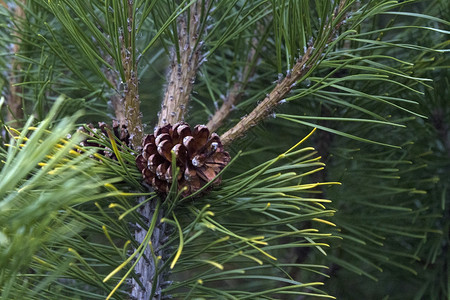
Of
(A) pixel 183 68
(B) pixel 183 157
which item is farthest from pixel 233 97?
(B) pixel 183 157

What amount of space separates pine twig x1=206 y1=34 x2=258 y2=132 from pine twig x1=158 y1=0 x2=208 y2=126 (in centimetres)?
10

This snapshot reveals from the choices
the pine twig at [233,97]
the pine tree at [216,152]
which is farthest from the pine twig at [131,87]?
the pine twig at [233,97]

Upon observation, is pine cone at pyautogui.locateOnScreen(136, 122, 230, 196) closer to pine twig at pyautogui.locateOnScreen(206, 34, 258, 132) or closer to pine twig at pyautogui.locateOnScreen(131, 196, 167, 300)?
pine twig at pyautogui.locateOnScreen(131, 196, 167, 300)

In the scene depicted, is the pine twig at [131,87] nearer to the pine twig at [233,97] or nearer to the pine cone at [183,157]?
the pine cone at [183,157]

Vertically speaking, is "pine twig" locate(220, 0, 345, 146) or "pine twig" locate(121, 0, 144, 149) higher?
"pine twig" locate(121, 0, 144, 149)

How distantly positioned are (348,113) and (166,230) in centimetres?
38

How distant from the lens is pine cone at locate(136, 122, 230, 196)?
535mm

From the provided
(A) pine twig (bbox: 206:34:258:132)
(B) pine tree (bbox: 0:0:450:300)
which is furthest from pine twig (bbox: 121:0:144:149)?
(A) pine twig (bbox: 206:34:258:132)

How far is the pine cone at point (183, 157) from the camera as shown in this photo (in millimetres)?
535

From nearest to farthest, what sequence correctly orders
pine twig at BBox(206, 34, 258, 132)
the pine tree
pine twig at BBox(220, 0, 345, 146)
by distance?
the pine tree < pine twig at BBox(220, 0, 345, 146) < pine twig at BBox(206, 34, 258, 132)

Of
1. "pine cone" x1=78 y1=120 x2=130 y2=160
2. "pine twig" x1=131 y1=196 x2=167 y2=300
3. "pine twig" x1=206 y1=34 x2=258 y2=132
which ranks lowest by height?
"pine twig" x1=131 y1=196 x2=167 y2=300

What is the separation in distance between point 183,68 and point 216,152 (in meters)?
0.14

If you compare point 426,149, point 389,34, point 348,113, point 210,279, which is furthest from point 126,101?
point 389,34

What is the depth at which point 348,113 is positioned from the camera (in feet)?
2.74
